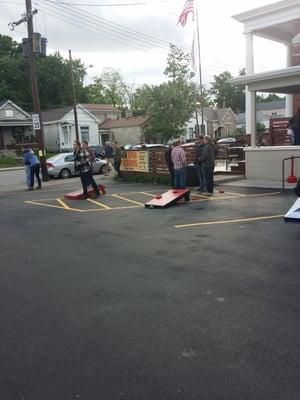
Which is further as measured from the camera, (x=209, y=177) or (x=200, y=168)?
(x=200, y=168)

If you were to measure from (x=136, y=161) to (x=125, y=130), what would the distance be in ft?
132

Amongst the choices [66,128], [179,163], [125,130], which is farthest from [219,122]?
[179,163]

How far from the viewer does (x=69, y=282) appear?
19.8 feet

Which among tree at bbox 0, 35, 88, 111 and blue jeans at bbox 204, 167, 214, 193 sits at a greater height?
tree at bbox 0, 35, 88, 111

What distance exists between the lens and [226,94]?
110562 millimetres

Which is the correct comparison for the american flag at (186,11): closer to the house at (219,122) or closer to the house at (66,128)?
the house at (66,128)

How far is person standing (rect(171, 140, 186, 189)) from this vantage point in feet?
45.2

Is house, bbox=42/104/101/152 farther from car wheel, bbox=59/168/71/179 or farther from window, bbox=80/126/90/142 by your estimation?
car wheel, bbox=59/168/71/179

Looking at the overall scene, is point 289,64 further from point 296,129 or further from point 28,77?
point 28,77

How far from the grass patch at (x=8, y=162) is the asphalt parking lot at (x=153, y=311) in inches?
1259

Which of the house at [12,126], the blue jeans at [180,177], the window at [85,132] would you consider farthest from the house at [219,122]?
the blue jeans at [180,177]

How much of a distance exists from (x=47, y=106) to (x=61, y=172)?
48.0 m

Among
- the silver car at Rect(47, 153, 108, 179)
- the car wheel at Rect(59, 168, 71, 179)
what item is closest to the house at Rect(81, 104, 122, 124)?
the silver car at Rect(47, 153, 108, 179)

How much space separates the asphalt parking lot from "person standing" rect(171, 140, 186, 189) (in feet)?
14.0
